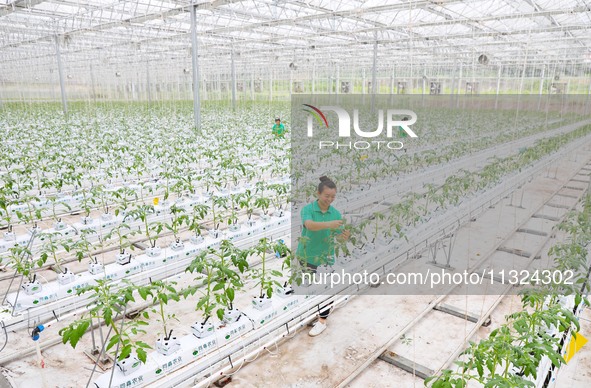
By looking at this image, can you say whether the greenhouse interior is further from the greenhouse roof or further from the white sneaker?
the greenhouse roof

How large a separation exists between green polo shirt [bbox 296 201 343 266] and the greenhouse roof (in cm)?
277

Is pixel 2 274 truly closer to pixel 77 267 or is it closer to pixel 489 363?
pixel 77 267

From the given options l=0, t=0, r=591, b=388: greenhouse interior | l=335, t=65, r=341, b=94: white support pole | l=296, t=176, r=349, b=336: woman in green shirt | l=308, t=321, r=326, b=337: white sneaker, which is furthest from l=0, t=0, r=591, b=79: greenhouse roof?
l=308, t=321, r=326, b=337: white sneaker

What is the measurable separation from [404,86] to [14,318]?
2740cm

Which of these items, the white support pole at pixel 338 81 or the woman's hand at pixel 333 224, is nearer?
the woman's hand at pixel 333 224

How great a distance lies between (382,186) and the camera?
7824 mm

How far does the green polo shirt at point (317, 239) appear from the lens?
3.90 meters

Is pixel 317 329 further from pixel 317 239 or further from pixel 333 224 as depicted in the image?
pixel 333 224

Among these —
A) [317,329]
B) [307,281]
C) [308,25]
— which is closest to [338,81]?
[308,25]

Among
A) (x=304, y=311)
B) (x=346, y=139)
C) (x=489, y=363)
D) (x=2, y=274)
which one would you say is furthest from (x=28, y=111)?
(x=489, y=363)

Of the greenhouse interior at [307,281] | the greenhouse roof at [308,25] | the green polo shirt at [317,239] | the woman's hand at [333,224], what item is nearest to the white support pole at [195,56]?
the greenhouse interior at [307,281]

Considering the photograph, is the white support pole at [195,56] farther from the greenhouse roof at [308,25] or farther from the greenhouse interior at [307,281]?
the greenhouse roof at [308,25]

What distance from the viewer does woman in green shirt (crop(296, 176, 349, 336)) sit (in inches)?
149

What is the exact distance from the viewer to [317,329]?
383cm
